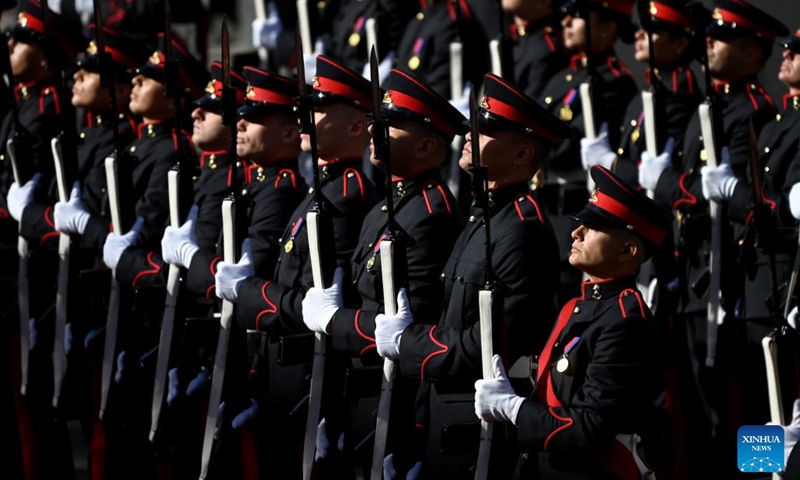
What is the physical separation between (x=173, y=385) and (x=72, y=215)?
122cm

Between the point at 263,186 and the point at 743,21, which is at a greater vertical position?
the point at 743,21

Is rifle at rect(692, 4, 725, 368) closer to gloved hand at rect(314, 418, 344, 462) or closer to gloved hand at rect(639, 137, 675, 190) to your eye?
gloved hand at rect(639, 137, 675, 190)

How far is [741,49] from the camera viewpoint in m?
7.83

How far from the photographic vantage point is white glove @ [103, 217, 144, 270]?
7.79m

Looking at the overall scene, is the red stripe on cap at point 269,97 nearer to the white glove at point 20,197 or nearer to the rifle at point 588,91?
the white glove at point 20,197

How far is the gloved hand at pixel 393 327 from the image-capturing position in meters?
5.88

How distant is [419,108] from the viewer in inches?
247

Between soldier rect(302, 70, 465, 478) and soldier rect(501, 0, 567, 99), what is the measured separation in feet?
10.4

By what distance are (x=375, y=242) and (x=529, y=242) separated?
79cm

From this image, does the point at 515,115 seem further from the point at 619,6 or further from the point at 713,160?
the point at 619,6

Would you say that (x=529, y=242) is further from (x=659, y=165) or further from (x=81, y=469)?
(x=81, y=469)

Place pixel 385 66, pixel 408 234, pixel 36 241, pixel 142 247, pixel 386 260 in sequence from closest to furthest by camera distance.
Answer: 1. pixel 386 260
2. pixel 408 234
3. pixel 142 247
4. pixel 36 241
5. pixel 385 66

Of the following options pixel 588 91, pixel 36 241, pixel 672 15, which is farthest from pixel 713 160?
pixel 36 241

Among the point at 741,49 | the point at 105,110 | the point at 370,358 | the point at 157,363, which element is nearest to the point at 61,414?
the point at 157,363
